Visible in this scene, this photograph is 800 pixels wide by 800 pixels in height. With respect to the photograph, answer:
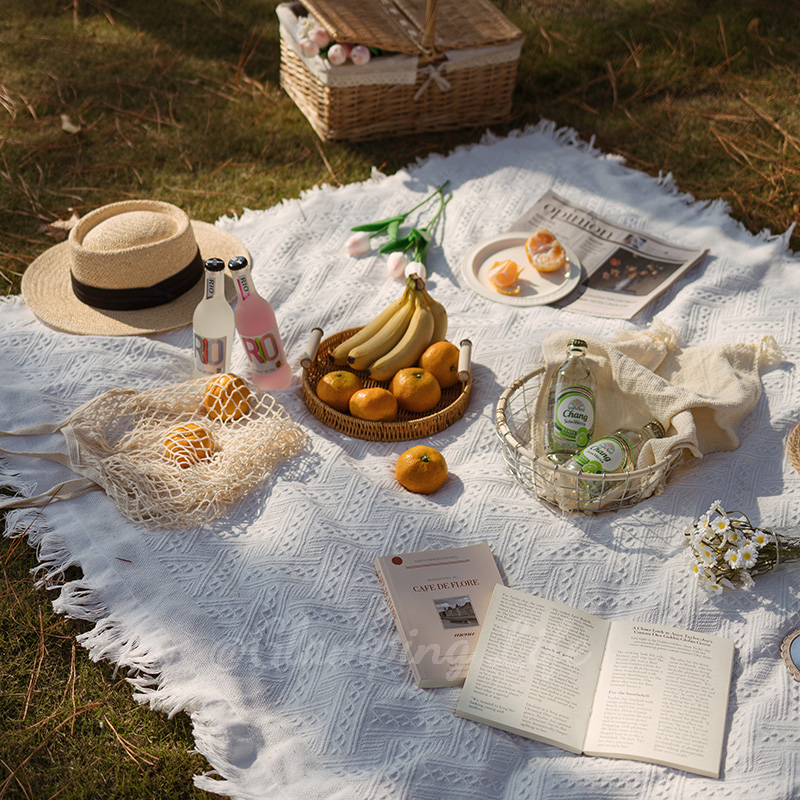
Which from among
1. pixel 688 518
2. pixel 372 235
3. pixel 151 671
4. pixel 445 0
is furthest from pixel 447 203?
pixel 151 671

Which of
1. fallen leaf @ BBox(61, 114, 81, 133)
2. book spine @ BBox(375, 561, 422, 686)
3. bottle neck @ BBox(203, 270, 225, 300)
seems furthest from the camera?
fallen leaf @ BBox(61, 114, 81, 133)

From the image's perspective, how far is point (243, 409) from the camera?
2.38 meters

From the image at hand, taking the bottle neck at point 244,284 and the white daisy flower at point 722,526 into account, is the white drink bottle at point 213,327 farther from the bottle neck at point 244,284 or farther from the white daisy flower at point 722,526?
the white daisy flower at point 722,526

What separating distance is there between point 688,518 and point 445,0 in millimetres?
2916

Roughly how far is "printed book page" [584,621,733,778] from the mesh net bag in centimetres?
105

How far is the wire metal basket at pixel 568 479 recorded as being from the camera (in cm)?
201

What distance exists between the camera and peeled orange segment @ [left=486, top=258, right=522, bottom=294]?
288 centimetres

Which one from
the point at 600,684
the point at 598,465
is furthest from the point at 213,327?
the point at 600,684

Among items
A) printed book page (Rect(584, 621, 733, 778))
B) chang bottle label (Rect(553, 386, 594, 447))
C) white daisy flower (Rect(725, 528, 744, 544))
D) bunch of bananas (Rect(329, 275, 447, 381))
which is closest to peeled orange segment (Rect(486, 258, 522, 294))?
bunch of bananas (Rect(329, 275, 447, 381))

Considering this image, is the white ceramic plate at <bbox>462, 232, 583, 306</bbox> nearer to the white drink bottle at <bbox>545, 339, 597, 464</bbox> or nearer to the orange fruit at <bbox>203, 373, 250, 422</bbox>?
the white drink bottle at <bbox>545, 339, 597, 464</bbox>

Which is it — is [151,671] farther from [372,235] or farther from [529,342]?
[372,235]

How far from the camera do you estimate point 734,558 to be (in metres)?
1.88

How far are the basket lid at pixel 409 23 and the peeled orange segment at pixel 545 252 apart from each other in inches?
43.9

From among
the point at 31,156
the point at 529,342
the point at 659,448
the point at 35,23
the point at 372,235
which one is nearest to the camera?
the point at 659,448
